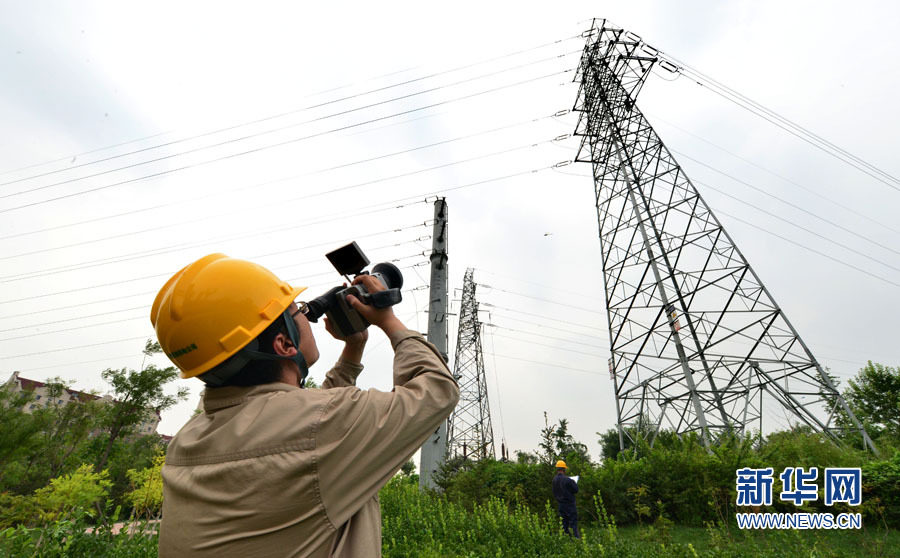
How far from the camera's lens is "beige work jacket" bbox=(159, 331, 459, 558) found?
0.99m

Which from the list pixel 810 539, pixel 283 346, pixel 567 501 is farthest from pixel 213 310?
pixel 810 539

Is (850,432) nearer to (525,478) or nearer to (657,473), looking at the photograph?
(657,473)

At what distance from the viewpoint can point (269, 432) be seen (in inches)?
40.5

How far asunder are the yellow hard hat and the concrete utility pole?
6.49 meters

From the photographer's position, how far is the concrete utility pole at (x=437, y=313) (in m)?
7.85

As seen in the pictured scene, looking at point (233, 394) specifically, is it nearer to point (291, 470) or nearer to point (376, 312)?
point (291, 470)

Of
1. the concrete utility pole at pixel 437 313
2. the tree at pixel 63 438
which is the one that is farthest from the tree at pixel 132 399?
the concrete utility pole at pixel 437 313

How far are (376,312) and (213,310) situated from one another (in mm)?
521

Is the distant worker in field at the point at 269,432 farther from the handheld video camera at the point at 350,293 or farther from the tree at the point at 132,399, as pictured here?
the tree at the point at 132,399

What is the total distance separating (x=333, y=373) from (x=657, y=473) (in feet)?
31.2

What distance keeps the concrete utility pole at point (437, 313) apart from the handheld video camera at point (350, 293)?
6242 millimetres

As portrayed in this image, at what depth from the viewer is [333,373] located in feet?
5.55

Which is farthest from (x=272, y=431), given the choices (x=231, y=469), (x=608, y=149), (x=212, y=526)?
(x=608, y=149)

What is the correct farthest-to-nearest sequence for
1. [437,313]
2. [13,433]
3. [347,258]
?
1. [13,433]
2. [437,313]
3. [347,258]
